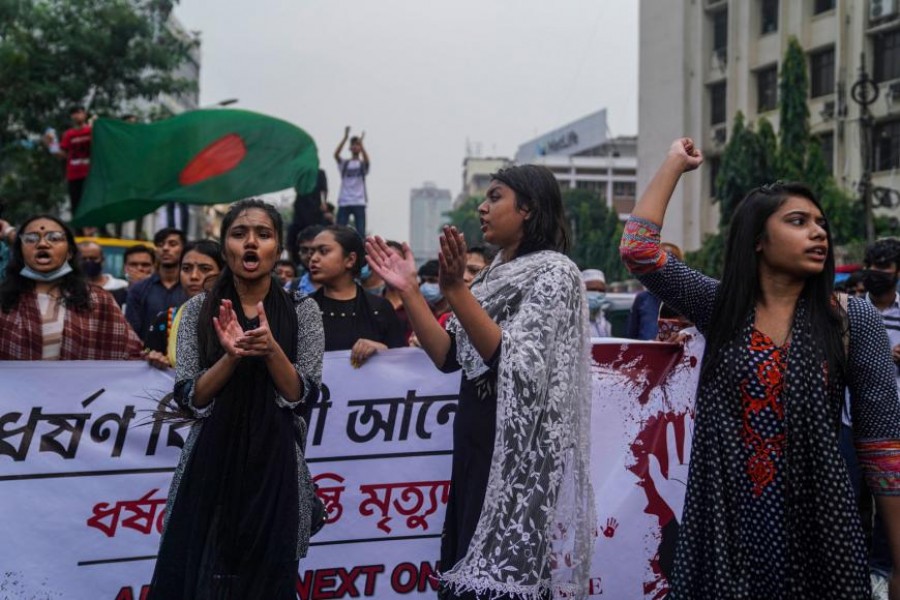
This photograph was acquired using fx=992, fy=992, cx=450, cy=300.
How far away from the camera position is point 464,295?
305cm

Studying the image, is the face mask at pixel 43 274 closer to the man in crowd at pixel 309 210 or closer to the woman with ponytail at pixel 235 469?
the woman with ponytail at pixel 235 469

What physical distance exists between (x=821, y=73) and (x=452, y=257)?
36962 mm

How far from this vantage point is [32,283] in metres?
4.46

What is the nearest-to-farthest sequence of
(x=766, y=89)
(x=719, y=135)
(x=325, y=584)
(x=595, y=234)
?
(x=325, y=584)
(x=766, y=89)
(x=719, y=135)
(x=595, y=234)

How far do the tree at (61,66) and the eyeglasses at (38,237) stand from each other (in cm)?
1481

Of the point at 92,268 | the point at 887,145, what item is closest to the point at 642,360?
the point at 92,268

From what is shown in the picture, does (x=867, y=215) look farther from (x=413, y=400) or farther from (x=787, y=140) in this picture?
(x=413, y=400)

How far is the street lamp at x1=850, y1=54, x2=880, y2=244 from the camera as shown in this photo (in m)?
27.3

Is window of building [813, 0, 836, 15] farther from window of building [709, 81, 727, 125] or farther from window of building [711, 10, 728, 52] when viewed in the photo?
window of building [709, 81, 727, 125]

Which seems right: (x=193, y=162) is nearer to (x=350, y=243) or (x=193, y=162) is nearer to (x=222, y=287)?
(x=350, y=243)

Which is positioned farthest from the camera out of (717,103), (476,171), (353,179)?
(476,171)

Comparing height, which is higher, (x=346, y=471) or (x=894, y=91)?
(x=894, y=91)

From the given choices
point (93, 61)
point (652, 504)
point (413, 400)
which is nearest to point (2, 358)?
point (413, 400)

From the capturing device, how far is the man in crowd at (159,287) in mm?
6508
